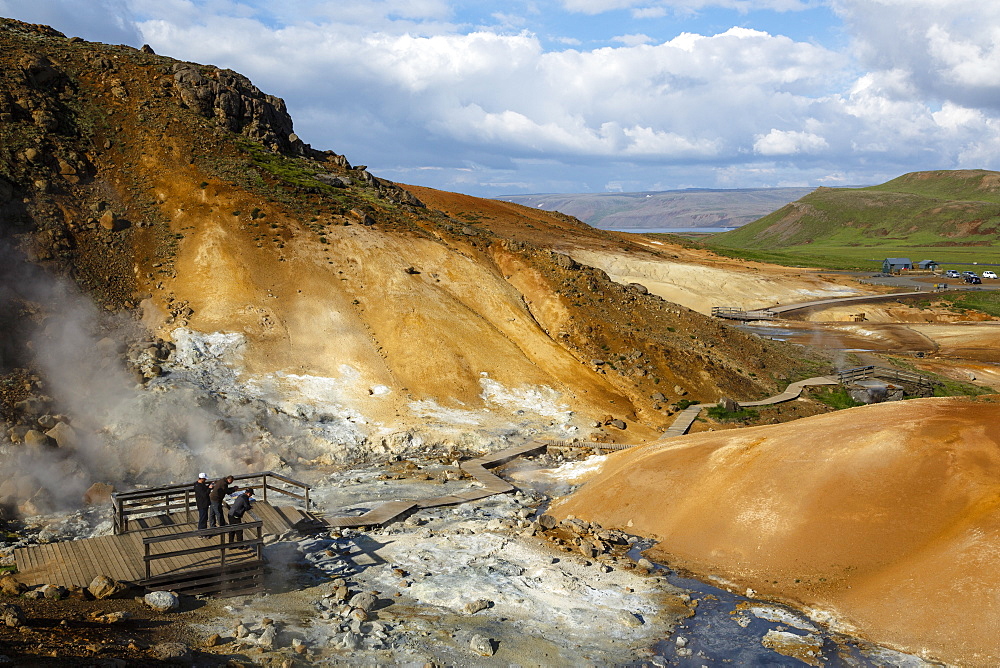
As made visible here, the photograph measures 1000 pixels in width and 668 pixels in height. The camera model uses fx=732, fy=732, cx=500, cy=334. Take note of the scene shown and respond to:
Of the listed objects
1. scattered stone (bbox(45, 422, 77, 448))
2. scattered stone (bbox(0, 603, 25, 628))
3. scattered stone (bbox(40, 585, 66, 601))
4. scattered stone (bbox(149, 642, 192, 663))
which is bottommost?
scattered stone (bbox(149, 642, 192, 663))

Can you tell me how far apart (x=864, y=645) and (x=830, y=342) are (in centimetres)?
4645

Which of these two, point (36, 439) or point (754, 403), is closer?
point (36, 439)

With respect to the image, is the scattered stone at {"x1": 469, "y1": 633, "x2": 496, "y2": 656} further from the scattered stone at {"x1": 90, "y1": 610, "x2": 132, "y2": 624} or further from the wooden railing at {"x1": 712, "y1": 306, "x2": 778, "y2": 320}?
the wooden railing at {"x1": 712, "y1": 306, "x2": 778, "y2": 320}

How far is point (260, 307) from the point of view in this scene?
3253cm

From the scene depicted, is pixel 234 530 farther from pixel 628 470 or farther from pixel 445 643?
pixel 628 470

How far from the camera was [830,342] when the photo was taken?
56938 millimetres

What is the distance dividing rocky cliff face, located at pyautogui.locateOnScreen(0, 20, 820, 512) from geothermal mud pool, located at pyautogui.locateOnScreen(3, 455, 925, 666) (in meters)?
6.66

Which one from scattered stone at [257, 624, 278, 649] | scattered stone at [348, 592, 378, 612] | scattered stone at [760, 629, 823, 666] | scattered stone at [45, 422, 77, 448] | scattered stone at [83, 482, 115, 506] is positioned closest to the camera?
scattered stone at [257, 624, 278, 649]

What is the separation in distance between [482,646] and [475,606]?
5.91ft

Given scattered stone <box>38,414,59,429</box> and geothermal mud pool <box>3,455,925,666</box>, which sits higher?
scattered stone <box>38,414,59,429</box>

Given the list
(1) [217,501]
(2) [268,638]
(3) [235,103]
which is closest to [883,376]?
(1) [217,501]

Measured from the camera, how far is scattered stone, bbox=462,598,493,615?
623 inches

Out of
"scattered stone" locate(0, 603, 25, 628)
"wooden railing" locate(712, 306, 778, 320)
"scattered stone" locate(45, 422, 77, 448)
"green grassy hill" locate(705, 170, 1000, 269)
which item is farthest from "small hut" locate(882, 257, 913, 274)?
"scattered stone" locate(0, 603, 25, 628)

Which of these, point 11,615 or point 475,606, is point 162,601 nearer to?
point 11,615
